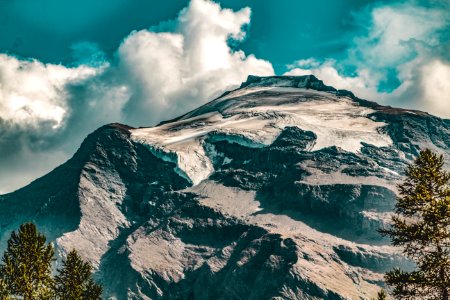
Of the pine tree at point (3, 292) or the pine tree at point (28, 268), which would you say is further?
the pine tree at point (28, 268)

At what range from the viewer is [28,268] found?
190ft

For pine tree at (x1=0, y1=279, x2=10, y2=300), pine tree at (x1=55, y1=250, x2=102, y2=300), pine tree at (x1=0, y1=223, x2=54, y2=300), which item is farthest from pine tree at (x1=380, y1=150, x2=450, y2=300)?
pine tree at (x1=55, y1=250, x2=102, y2=300)

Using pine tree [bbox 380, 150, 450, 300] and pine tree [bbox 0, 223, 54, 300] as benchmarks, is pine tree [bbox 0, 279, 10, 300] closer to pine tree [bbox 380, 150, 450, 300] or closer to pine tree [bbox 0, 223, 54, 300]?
pine tree [bbox 0, 223, 54, 300]

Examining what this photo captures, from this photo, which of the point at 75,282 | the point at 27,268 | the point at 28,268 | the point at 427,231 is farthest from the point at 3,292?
the point at 427,231

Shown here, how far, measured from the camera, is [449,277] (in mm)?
41719

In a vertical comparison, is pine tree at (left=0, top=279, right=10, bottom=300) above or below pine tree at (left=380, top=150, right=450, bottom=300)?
below

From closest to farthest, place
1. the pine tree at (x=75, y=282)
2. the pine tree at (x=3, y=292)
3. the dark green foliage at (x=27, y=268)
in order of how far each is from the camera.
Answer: the pine tree at (x=3, y=292)
the dark green foliage at (x=27, y=268)
the pine tree at (x=75, y=282)

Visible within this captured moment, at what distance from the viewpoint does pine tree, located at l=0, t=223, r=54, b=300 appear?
56.8m

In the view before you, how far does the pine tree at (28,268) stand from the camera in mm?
56781

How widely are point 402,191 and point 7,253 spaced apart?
41.2 metres

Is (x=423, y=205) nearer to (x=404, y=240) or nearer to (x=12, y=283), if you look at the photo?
(x=404, y=240)

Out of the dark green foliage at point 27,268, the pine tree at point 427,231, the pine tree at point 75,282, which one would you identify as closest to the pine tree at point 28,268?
the dark green foliage at point 27,268

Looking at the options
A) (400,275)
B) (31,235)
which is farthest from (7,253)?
(400,275)

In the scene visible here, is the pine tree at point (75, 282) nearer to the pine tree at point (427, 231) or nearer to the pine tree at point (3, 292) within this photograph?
the pine tree at point (3, 292)
